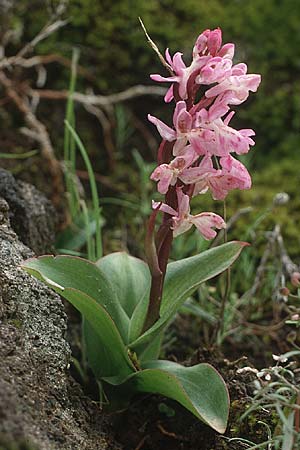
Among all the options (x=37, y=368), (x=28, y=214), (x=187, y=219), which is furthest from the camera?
(x=28, y=214)

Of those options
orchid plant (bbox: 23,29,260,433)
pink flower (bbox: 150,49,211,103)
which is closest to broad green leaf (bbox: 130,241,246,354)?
orchid plant (bbox: 23,29,260,433)

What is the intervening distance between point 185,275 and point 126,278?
0.60ft

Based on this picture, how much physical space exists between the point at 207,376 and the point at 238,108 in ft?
5.68

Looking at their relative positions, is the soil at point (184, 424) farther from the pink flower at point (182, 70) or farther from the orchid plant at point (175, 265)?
the pink flower at point (182, 70)

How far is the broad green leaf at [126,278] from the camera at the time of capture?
1.69 metres

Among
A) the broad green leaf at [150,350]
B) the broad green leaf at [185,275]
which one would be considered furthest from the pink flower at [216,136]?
the broad green leaf at [150,350]

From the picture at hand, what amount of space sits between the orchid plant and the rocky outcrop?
0.20 feet

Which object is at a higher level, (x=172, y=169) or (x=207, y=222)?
(x=172, y=169)

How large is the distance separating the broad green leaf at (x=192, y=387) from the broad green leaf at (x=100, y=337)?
4cm

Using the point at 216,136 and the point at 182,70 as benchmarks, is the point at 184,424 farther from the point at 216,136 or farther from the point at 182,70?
the point at 182,70

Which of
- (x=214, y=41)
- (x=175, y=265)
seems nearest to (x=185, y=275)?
(x=175, y=265)

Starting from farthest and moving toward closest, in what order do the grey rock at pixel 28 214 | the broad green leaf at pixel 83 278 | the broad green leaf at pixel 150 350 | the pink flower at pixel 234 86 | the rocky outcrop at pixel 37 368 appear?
1. the grey rock at pixel 28 214
2. the broad green leaf at pixel 150 350
3. the broad green leaf at pixel 83 278
4. the pink flower at pixel 234 86
5. the rocky outcrop at pixel 37 368

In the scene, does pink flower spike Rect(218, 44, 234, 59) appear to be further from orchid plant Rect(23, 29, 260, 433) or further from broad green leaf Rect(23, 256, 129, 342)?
broad green leaf Rect(23, 256, 129, 342)

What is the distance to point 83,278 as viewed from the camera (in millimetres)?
1512
